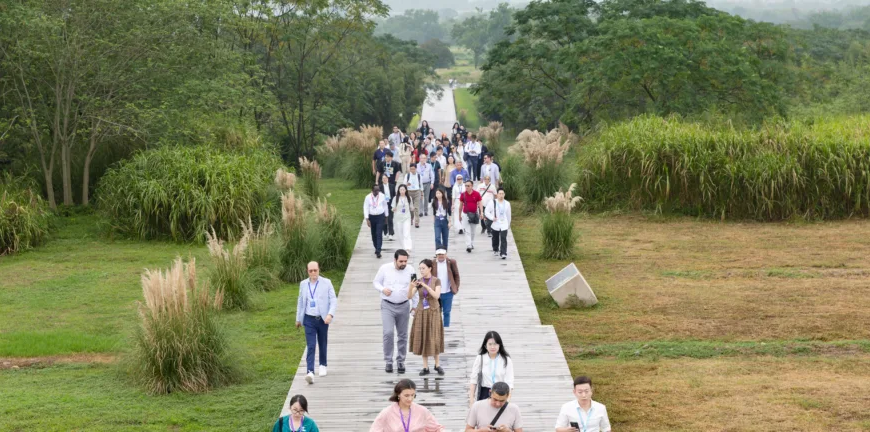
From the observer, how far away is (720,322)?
17547 mm

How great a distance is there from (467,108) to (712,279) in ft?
245

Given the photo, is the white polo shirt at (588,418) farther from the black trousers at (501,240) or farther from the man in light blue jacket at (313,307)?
the black trousers at (501,240)

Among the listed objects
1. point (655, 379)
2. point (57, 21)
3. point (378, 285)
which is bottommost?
point (655, 379)

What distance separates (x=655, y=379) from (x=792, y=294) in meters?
6.40

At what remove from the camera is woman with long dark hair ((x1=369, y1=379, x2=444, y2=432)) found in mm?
9352

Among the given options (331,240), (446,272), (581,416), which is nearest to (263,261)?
(331,240)

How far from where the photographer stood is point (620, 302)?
62.9ft

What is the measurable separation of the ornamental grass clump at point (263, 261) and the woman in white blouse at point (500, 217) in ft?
12.7

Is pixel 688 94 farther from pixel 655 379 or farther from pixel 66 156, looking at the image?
pixel 655 379

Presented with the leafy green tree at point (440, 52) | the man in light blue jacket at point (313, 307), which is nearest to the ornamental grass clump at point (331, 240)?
the man in light blue jacket at point (313, 307)

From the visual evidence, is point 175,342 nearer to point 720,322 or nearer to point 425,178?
point 720,322

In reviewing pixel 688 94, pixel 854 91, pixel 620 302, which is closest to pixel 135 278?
pixel 620 302

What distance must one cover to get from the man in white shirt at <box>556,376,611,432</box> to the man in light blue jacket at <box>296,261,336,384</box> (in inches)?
166

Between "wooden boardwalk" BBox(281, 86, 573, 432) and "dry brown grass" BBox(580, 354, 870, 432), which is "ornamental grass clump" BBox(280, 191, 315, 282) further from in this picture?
"dry brown grass" BBox(580, 354, 870, 432)
